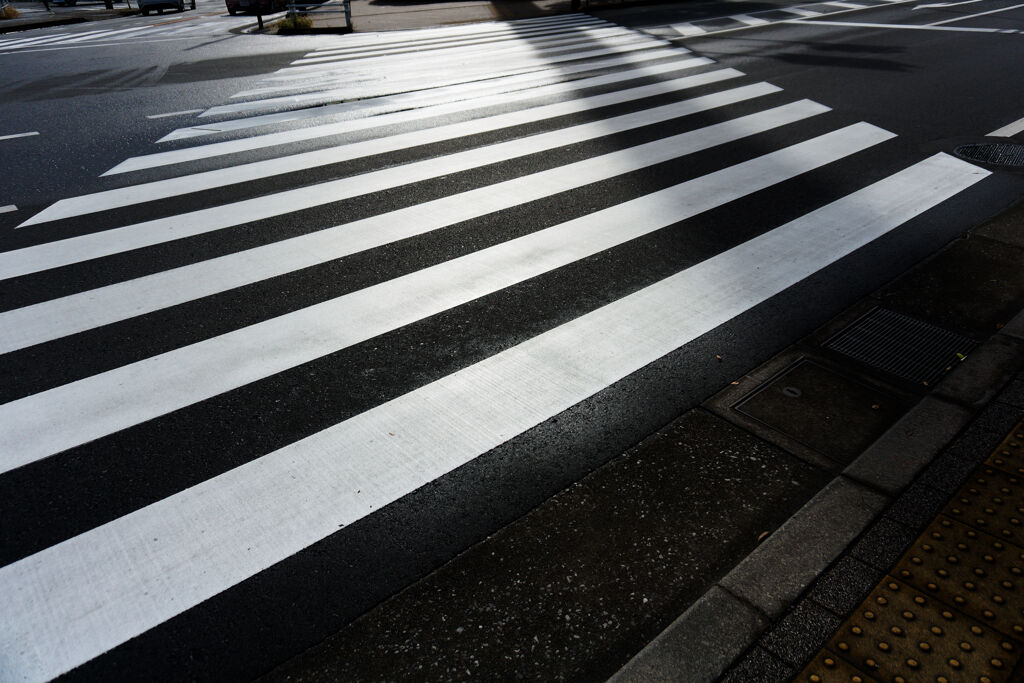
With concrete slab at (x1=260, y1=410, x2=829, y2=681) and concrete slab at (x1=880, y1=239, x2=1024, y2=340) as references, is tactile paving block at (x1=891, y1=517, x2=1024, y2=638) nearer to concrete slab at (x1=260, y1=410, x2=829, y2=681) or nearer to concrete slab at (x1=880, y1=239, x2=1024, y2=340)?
concrete slab at (x1=260, y1=410, x2=829, y2=681)

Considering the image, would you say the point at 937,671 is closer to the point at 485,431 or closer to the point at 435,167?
the point at 485,431

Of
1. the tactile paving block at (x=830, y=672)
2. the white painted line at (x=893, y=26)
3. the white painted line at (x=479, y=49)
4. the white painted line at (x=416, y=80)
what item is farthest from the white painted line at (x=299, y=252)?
the white painted line at (x=893, y=26)

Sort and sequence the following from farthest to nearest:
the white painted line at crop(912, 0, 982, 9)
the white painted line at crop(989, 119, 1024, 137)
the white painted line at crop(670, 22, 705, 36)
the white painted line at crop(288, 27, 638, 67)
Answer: the white painted line at crop(912, 0, 982, 9), the white painted line at crop(670, 22, 705, 36), the white painted line at crop(288, 27, 638, 67), the white painted line at crop(989, 119, 1024, 137)

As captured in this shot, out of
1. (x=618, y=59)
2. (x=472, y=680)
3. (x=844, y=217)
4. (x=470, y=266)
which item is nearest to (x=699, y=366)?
(x=470, y=266)

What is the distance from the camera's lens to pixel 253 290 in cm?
468

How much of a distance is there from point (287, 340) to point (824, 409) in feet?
10.0

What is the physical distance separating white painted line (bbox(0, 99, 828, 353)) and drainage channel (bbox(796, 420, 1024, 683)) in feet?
13.3

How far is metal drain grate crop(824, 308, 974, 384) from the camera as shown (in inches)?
150

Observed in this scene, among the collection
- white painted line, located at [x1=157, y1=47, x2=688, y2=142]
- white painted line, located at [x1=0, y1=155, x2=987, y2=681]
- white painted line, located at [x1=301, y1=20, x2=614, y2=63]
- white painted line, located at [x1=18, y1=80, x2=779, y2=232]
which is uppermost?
white painted line, located at [x1=301, y1=20, x2=614, y2=63]

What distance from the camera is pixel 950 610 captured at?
2373mm

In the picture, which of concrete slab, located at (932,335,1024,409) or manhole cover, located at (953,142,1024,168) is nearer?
concrete slab, located at (932,335,1024,409)

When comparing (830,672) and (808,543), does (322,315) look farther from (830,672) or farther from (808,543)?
(830,672)

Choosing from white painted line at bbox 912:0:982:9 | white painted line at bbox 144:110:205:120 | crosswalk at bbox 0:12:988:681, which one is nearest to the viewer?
crosswalk at bbox 0:12:988:681

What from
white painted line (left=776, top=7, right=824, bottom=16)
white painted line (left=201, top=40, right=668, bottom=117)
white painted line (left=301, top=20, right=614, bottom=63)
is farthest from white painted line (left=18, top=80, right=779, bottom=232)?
white painted line (left=776, top=7, right=824, bottom=16)
